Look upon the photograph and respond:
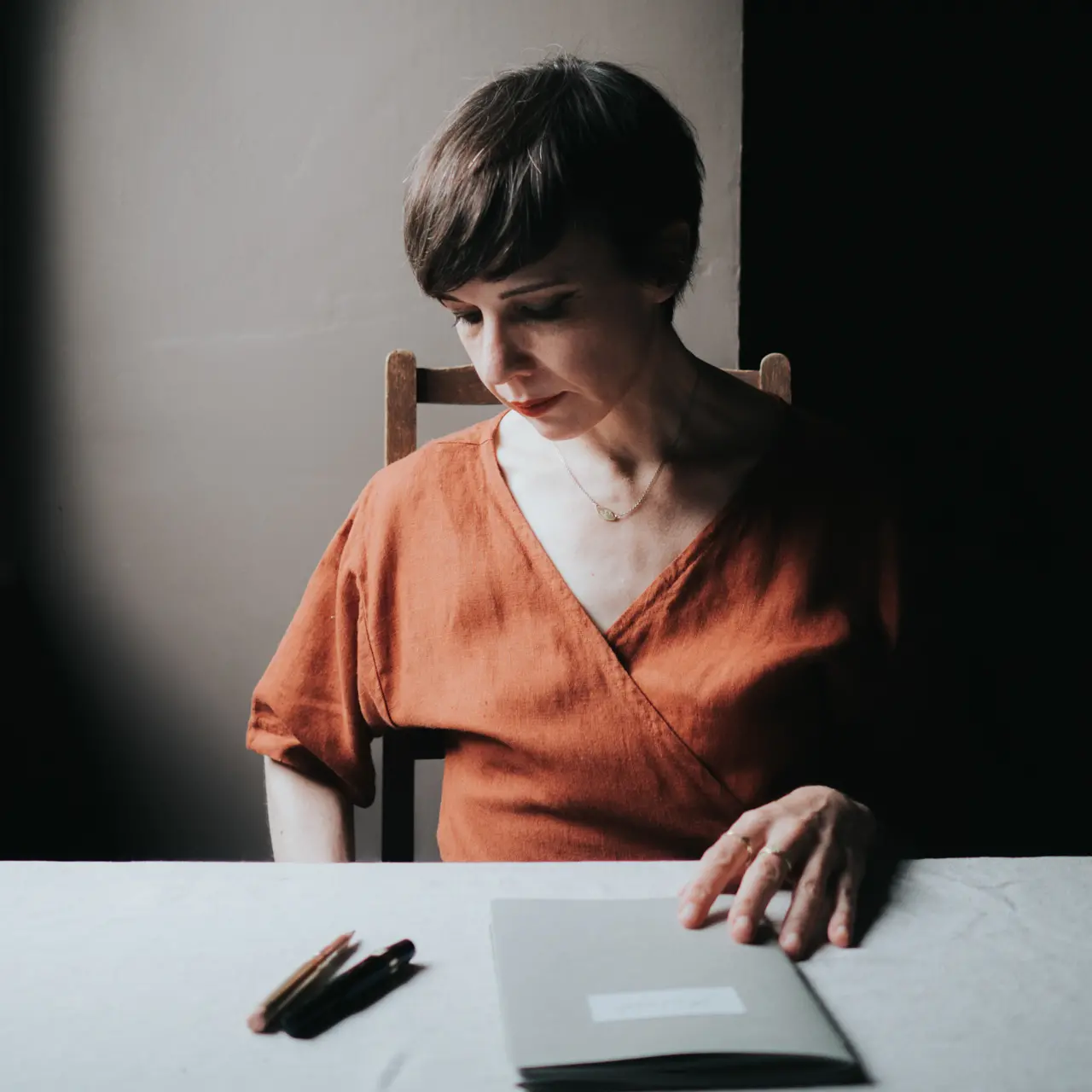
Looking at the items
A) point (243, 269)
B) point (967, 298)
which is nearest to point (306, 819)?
point (243, 269)

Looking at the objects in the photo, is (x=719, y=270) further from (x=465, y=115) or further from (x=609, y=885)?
(x=609, y=885)

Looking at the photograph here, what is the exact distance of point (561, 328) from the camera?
2.74 ft

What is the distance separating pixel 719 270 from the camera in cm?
145

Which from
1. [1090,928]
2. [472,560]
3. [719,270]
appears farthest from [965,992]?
[719,270]

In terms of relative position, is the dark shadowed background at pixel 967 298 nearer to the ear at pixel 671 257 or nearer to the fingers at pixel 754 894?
the ear at pixel 671 257

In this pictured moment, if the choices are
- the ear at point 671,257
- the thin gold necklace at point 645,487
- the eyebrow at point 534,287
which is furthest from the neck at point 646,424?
the eyebrow at point 534,287

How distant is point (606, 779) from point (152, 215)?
108 centimetres

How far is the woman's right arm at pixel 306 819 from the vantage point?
98 centimetres

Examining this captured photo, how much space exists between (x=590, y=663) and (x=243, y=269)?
89 cm

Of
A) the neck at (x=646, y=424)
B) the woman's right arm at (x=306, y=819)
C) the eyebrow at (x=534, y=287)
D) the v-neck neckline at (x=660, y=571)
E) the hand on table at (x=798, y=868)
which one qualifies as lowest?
the woman's right arm at (x=306, y=819)

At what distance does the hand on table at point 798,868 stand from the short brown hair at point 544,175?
0.47 meters

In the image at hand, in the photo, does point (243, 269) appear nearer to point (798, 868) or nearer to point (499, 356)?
point (499, 356)

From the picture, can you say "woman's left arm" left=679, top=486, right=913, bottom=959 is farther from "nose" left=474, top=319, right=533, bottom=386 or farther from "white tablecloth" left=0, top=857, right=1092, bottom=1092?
"nose" left=474, top=319, right=533, bottom=386

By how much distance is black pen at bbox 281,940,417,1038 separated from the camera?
0.54m
